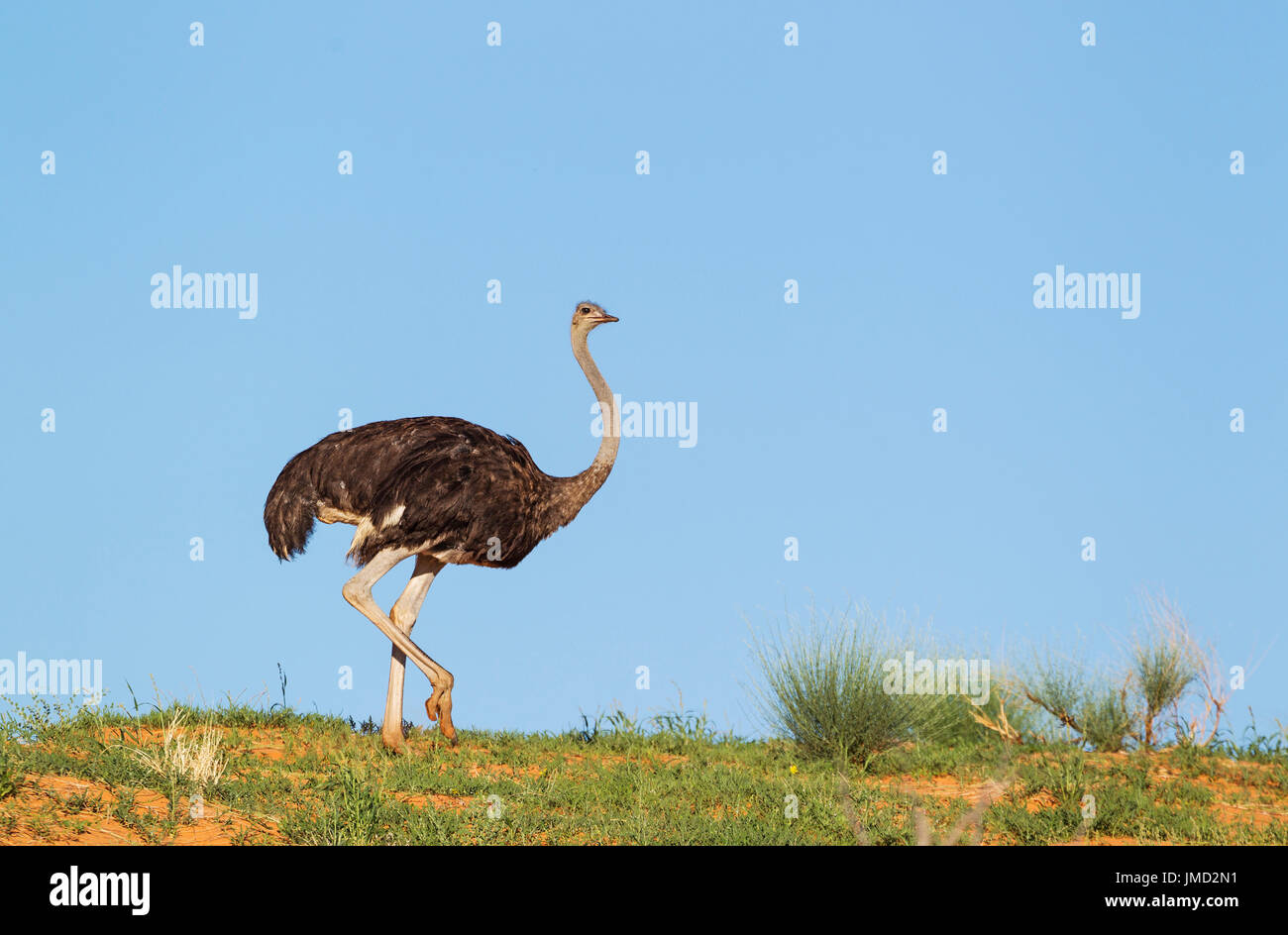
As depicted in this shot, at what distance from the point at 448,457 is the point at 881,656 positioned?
458 centimetres

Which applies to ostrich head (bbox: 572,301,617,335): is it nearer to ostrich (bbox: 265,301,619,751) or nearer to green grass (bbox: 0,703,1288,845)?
ostrich (bbox: 265,301,619,751)

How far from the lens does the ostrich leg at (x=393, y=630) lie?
12.1 m

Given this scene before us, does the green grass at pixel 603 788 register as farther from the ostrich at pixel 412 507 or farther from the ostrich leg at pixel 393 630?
the ostrich at pixel 412 507

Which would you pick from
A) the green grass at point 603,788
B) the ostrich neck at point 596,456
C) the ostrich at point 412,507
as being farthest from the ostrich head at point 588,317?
the green grass at point 603,788

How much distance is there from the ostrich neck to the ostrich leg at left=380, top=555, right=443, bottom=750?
1297 mm

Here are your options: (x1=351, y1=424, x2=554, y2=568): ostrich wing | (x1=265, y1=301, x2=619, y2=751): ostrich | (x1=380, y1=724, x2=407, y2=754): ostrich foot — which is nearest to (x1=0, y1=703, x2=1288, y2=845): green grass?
(x1=380, y1=724, x2=407, y2=754): ostrich foot

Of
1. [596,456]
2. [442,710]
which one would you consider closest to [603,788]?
[442,710]

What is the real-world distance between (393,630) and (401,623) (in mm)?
399

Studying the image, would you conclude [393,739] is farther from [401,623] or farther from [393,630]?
[401,623]

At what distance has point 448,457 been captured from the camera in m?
12.2

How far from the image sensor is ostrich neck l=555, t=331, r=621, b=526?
516 inches

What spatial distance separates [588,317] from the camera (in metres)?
14.1
